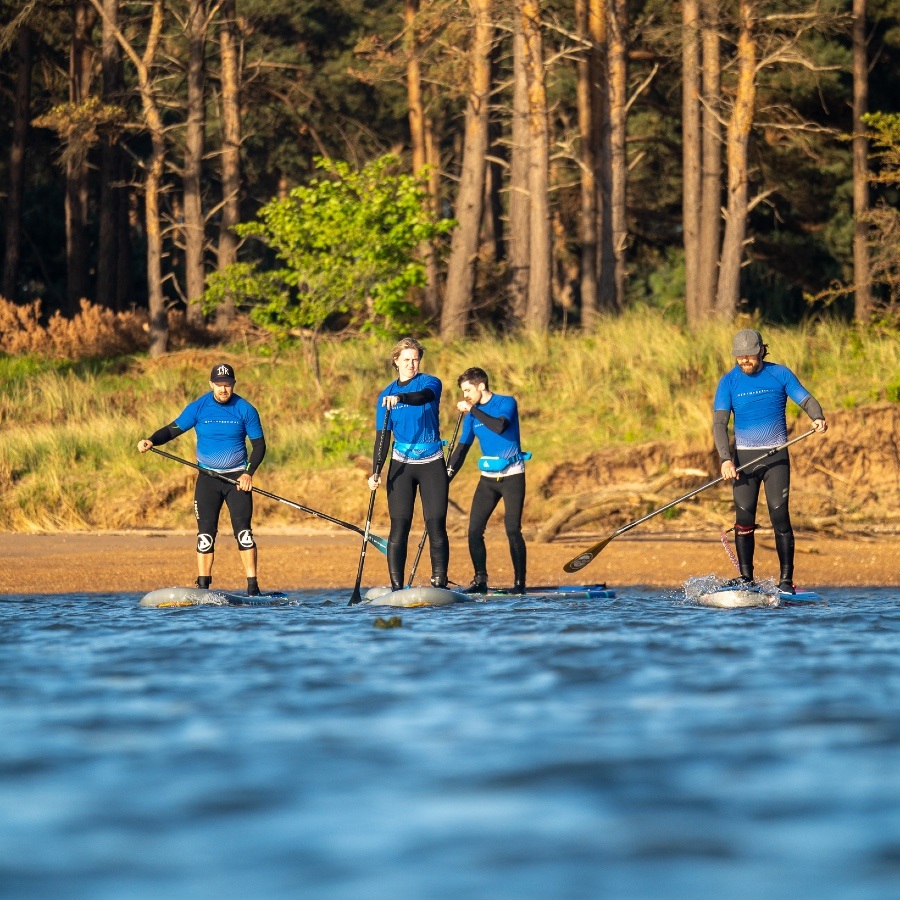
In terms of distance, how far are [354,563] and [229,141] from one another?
67.0ft

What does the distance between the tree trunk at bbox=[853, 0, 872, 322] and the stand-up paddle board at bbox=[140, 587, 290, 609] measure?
63.8 feet

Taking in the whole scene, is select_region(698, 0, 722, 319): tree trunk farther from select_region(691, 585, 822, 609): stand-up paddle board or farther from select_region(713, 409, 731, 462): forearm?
select_region(691, 585, 822, 609): stand-up paddle board

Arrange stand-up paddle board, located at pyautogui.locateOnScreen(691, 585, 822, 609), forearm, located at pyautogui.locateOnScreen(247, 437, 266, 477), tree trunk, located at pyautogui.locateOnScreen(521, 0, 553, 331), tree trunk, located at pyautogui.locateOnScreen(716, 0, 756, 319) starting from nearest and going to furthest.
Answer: stand-up paddle board, located at pyautogui.locateOnScreen(691, 585, 822, 609) → forearm, located at pyautogui.locateOnScreen(247, 437, 266, 477) → tree trunk, located at pyautogui.locateOnScreen(521, 0, 553, 331) → tree trunk, located at pyautogui.locateOnScreen(716, 0, 756, 319)

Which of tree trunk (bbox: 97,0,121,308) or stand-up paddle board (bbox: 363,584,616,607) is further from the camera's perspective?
tree trunk (bbox: 97,0,121,308)

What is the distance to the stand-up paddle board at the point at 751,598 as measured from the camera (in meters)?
12.5

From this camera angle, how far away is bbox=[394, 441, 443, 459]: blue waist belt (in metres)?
12.9

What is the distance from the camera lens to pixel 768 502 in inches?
508

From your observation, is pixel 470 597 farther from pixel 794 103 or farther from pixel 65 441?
pixel 794 103

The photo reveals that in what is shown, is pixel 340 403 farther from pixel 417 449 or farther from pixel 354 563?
pixel 417 449

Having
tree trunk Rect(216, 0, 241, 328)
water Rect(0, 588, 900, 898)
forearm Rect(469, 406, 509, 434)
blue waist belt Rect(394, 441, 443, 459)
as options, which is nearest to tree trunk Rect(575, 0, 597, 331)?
tree trunk Rect(216, 0, 241, 328)

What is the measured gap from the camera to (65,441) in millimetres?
22000

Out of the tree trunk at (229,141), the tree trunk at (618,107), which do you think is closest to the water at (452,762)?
the tree trunk at (618,107)

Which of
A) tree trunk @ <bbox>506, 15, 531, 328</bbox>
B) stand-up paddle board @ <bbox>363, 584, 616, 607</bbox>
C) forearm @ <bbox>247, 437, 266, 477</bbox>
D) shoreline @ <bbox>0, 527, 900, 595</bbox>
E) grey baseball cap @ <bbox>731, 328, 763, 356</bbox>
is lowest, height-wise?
shoreline @ <bbox>0, 527, 900, 595</bbox>

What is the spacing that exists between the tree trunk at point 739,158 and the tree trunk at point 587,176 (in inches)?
134
